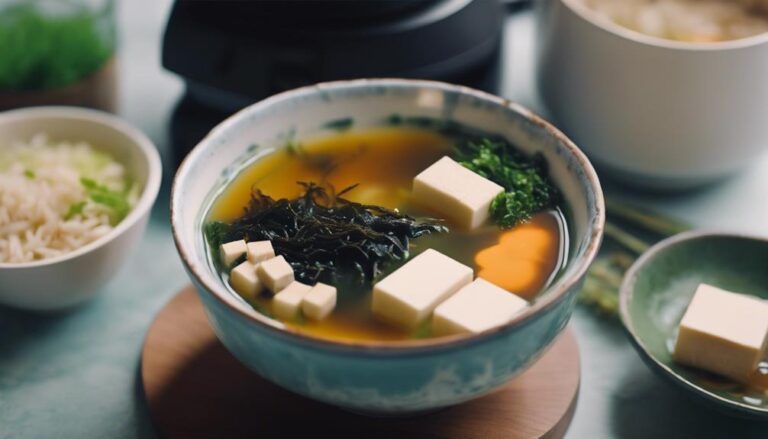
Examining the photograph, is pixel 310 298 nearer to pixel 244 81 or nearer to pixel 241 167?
pixel 241 167

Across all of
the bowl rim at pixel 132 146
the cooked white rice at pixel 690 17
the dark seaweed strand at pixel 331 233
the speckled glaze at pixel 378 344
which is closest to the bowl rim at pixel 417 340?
the speckled glaze at pixel 378 344

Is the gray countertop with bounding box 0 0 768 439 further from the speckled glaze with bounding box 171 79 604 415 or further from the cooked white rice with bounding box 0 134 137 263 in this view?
the speckled glaze with bounding box 171 79 604 415

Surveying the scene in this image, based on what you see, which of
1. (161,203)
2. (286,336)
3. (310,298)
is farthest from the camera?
(161,203)

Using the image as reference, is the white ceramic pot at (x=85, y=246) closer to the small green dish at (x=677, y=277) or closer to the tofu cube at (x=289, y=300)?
the tofu cube at (x=289, y=300)

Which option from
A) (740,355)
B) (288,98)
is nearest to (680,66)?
(740,355)

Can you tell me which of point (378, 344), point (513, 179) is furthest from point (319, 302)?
point (513, 179)

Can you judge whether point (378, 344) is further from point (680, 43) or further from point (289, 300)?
point (680, 43)
